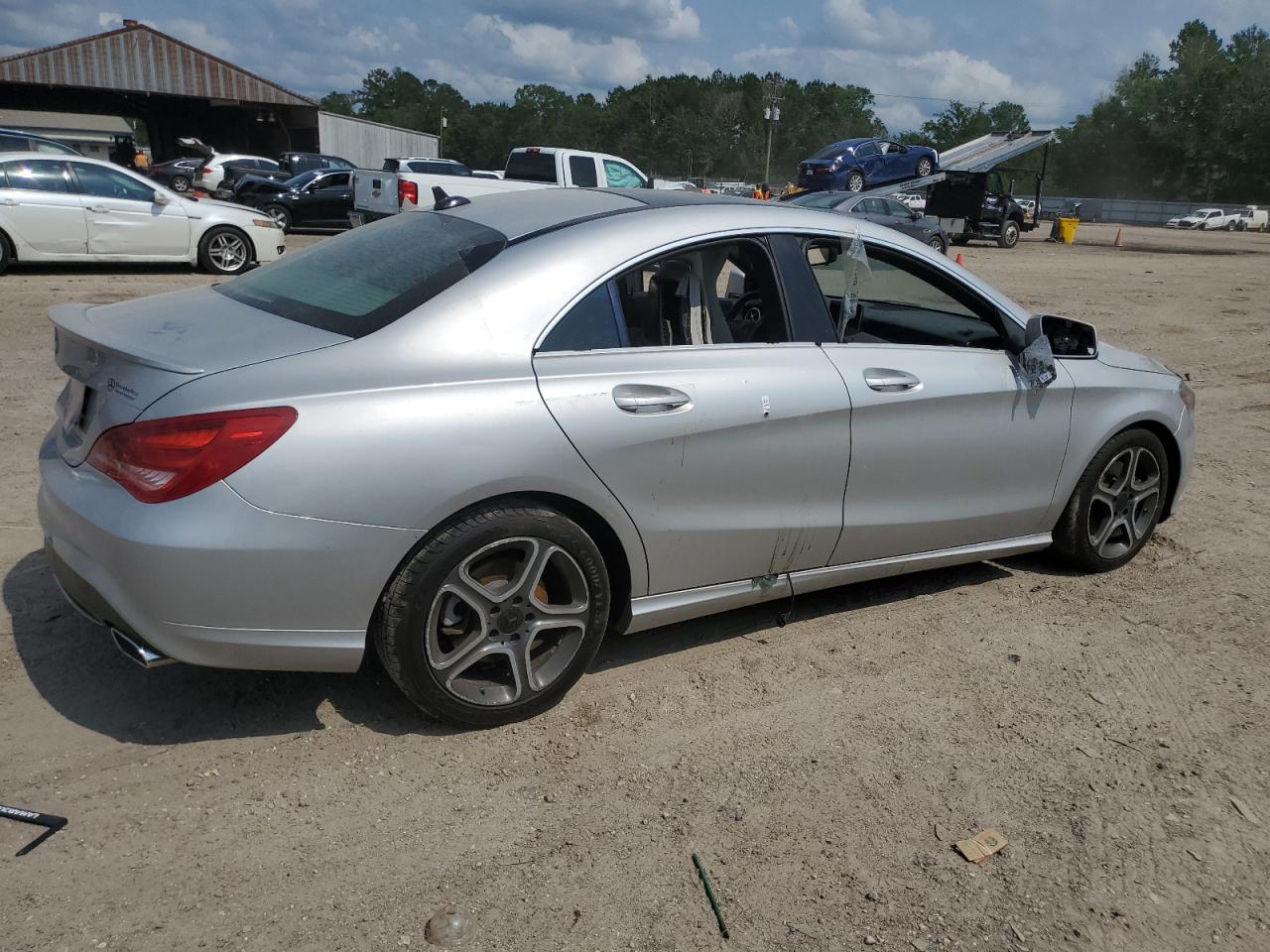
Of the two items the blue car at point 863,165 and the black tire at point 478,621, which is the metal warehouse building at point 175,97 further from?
the black tire at point 478,621

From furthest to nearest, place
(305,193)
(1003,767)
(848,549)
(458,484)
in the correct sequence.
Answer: (305,193)
(848,549)
(1003,767)
(458,484)

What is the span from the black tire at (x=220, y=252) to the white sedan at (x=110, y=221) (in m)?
0.01

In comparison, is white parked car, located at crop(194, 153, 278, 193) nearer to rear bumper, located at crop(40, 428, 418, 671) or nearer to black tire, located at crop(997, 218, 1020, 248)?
black tire, located at crop(997, 218, 1020, 248)

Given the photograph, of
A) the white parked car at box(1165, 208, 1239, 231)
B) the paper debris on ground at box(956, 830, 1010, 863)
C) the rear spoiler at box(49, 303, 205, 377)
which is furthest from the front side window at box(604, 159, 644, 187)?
the white parked car at box(1165, 208, 1239, 231)

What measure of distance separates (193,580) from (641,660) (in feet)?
5.62

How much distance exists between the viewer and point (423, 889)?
8.52 feet

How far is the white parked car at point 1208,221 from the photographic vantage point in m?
59.6

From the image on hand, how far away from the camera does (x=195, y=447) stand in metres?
2.72

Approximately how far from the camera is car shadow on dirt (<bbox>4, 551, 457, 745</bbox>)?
10.6ft

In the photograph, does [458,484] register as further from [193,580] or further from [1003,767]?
[1003,767]

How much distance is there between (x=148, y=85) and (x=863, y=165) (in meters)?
29.9

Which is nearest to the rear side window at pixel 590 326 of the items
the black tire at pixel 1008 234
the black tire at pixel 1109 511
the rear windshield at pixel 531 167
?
the black tire at pixel 1109 511

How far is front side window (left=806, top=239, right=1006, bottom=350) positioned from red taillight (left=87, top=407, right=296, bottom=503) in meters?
2.12

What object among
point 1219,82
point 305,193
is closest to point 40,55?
point 305,193
